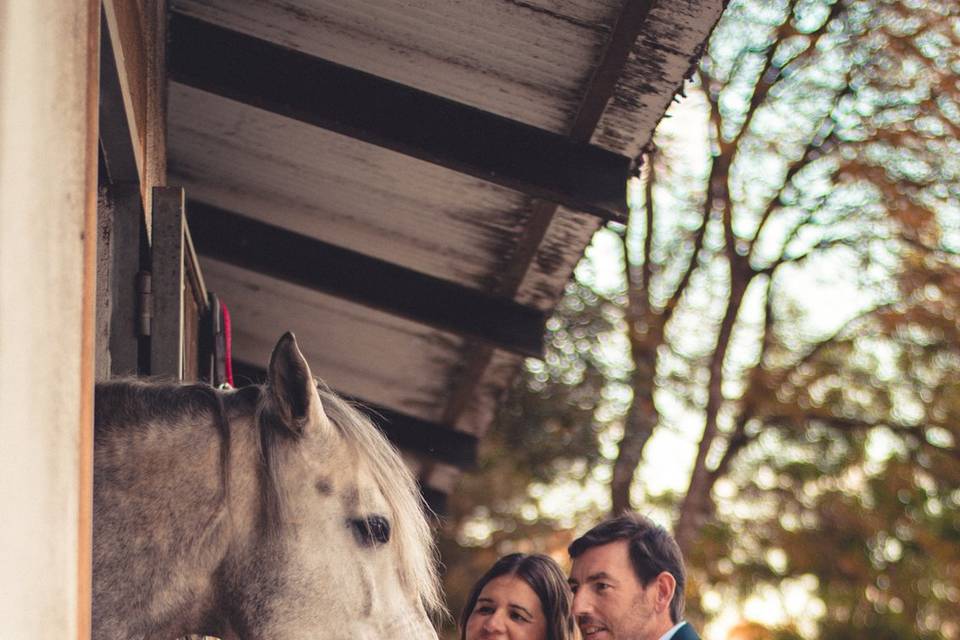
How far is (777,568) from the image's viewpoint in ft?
42.7

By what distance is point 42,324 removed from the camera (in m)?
1.59

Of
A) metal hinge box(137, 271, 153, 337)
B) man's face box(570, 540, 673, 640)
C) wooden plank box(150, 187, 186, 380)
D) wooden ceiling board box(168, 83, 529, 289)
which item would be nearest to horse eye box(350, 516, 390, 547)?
wooden plank box(150, 187, 186, 380)

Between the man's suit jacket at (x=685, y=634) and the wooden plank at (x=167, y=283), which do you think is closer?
the wooden plank at (x=167, y=283)

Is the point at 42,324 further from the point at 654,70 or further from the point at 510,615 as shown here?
the point at 510,615

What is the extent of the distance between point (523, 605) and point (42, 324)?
2.27 meters

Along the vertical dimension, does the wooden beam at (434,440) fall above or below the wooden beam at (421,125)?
below

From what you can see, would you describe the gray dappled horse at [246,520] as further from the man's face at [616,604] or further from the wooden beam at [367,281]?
the wooden beam at [367,281]

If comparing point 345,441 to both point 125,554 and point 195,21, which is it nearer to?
point 125,554

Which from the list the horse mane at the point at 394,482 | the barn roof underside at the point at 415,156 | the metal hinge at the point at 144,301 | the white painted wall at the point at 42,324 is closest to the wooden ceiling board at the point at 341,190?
the barn roof underside at the point at 415,156

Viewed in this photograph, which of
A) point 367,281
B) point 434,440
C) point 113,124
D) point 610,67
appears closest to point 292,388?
point 113,124

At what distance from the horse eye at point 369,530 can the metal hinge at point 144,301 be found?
87 centimetres

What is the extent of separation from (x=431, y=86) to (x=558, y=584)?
1.47 meters

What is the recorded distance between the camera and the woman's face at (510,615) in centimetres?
359

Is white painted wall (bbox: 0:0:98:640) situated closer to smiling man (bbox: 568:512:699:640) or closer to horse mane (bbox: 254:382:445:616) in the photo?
horse mane (bbox: 254:382:445:616)
